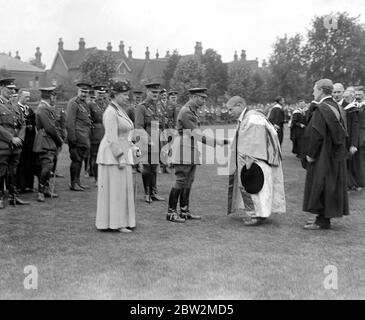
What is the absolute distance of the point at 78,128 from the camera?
1205 cm

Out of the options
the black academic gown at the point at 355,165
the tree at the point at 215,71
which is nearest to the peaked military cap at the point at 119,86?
A: the black academic gown at the point at 355,165

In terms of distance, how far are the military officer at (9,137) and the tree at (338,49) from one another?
2181 inches

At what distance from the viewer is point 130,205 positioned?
8.26 meters

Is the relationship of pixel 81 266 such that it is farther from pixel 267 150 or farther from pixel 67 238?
pixel 267 150

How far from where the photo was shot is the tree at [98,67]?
155 feet

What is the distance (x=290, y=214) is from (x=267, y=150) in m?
1.48

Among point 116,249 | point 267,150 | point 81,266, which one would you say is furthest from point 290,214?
point 81,266

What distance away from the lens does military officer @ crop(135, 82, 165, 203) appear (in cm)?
1068

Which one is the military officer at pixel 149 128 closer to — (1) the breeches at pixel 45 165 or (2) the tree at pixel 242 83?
(1) the breeches at pixel 45 165

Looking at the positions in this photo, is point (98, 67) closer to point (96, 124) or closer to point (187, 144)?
point (96, 124)

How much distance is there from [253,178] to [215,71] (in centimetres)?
5809

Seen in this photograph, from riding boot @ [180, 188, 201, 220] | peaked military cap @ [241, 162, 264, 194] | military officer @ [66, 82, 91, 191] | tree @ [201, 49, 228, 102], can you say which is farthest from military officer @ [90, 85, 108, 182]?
tree @ [201, 49, 228, 102]

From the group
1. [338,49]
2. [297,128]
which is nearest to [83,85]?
[297,128]

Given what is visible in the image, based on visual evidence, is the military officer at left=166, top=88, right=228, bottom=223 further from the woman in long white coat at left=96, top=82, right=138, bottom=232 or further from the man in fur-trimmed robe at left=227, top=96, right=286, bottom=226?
the woman in long white coat at left=96, top=82, right=138, bottom=232
